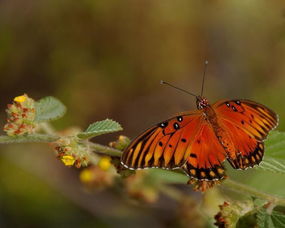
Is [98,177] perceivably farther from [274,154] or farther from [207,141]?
[274,154]

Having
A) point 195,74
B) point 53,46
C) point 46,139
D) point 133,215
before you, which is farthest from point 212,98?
point 46,139

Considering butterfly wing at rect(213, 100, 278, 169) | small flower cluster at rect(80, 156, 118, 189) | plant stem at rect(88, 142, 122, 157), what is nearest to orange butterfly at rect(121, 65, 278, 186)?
butterfly wing at rect(213, 100, 278, 169)

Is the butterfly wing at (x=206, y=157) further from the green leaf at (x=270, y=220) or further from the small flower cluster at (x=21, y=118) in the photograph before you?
the small flower cluster at (x=21, y=118)

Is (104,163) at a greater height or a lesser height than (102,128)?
greater

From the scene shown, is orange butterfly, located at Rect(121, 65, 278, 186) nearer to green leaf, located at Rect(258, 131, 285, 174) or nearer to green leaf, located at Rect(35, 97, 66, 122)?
green leaf, located at Rect(258, 131, 285, 174)

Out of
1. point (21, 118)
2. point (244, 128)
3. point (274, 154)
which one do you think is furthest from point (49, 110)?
point (274, 154)

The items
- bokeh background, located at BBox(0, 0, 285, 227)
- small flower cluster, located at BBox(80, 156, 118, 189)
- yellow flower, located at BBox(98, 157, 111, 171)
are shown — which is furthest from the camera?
bokeh background, located at BBox(0, 0, 285, 227)
